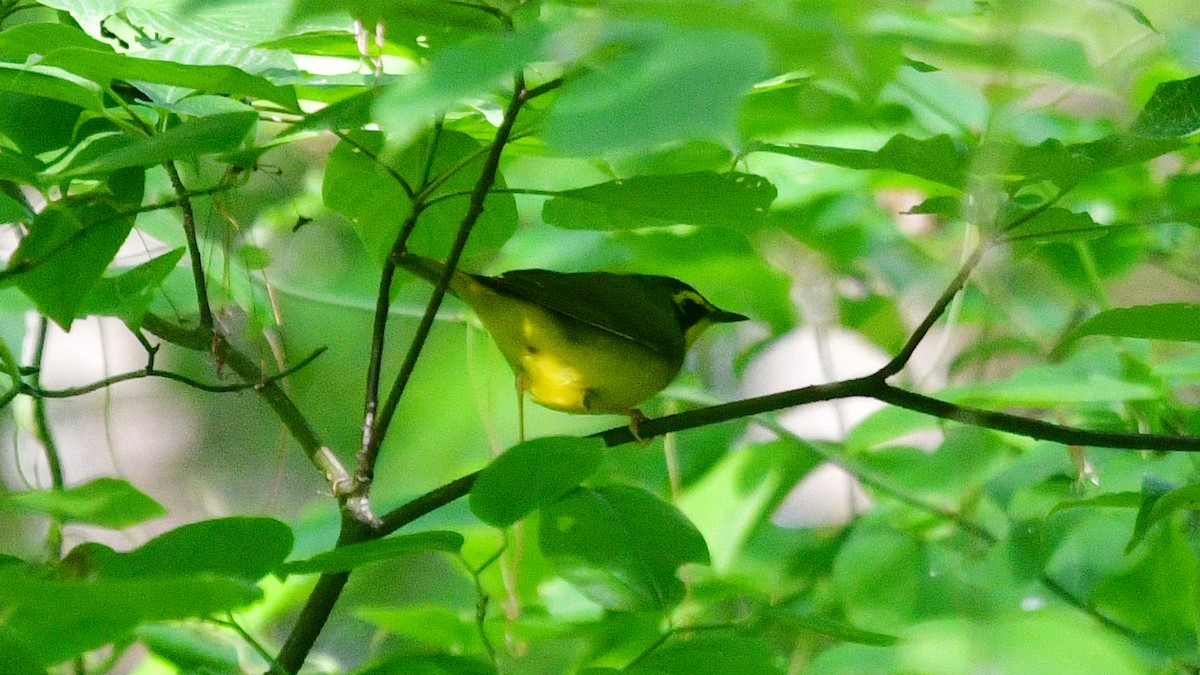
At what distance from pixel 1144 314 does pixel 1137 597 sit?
0.75 meters

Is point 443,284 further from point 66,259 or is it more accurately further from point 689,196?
point 66,259

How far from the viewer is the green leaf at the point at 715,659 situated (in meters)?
1.22

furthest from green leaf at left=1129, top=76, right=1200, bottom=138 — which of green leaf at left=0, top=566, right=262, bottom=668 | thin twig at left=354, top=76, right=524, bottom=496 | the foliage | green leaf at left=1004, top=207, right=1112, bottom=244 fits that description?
green leaf at left=0, top=566, right=262, bottom=668

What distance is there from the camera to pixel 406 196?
161 centimetres

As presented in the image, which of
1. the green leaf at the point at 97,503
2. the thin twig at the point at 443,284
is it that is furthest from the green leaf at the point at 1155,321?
the green leaf at the point at 97,503

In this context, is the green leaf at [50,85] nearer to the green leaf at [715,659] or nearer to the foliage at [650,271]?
the foliage at [650,271]

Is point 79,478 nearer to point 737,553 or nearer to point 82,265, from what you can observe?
point 737,553

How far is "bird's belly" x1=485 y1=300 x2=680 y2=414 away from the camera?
2.92m

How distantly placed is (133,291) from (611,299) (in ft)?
5.46

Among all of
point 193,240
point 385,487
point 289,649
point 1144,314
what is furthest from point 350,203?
point 385,487

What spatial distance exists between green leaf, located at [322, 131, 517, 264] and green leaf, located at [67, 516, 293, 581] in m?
0.46

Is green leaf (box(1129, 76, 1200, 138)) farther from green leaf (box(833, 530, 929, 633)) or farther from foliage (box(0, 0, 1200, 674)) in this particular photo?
green leaf (box(833, 530, 929, 633))

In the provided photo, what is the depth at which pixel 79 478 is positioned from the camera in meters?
4.65

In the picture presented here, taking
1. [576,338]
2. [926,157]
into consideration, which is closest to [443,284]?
[926,157]
